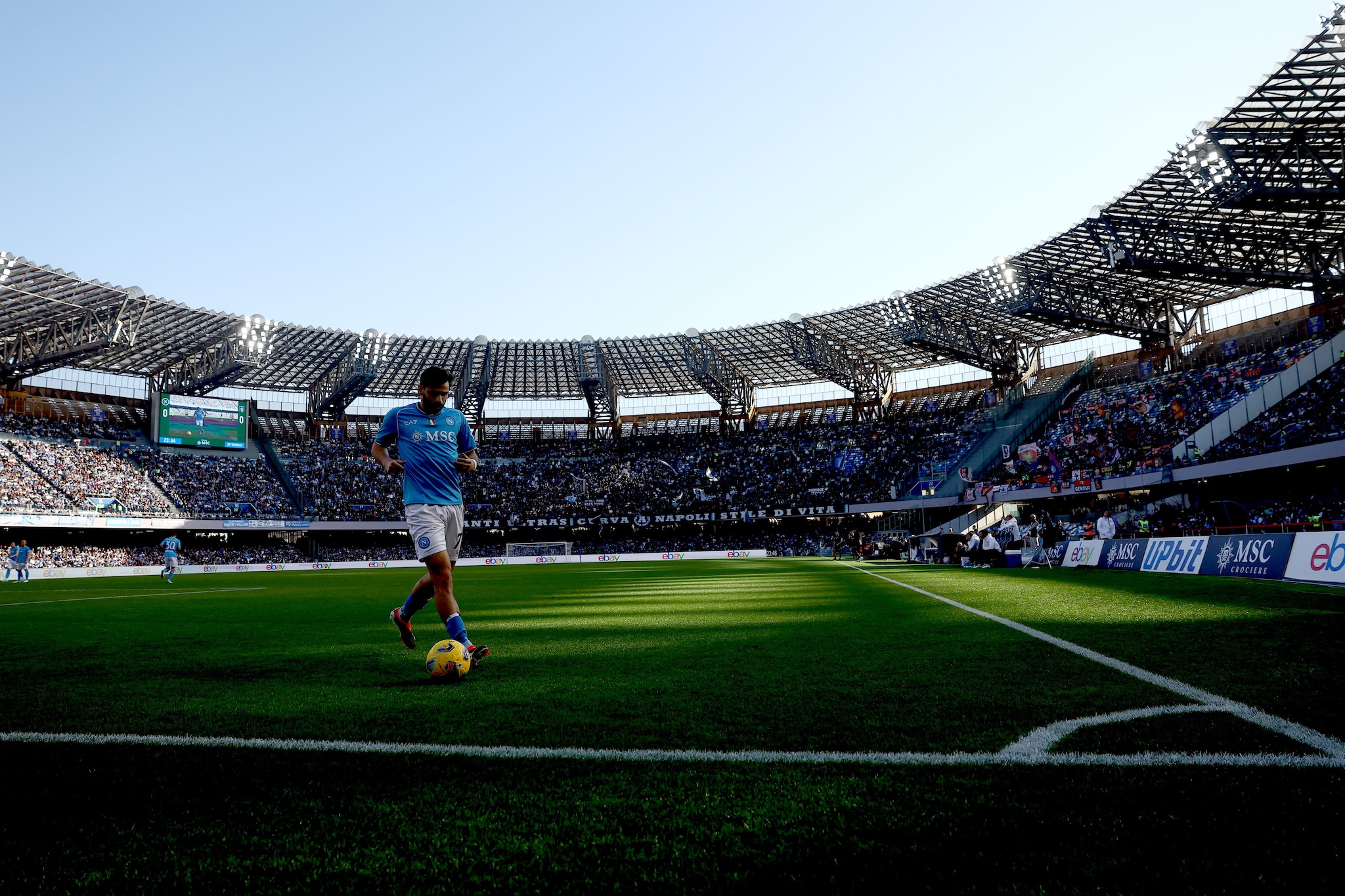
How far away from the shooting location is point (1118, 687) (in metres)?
4.22

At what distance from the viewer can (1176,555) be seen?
58.3ft

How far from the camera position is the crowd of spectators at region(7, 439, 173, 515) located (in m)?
45.9

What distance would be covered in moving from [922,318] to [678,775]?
50.3m

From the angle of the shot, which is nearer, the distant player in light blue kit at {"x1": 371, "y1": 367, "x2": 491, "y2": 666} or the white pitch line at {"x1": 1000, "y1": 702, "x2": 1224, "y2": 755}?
the white pitch line at {"x1": 1000, "y1": 702, "x2": 1224, "y2": 755}

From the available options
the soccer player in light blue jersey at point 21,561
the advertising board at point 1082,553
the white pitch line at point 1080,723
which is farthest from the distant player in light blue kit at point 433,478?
the soccer player in light blue jersey at point 21,561

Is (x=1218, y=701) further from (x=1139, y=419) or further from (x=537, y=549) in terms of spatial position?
(x=537, y=549)

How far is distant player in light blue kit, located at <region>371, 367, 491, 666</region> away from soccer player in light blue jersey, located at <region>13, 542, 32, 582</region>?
3259cm

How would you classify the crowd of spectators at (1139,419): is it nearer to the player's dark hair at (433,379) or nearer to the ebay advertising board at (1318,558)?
the ebay advertising board at (1318,558)

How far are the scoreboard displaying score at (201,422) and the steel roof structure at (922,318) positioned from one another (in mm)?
2312

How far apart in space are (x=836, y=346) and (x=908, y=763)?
2215 inches

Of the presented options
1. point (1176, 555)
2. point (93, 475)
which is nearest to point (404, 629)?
point (1176, 555)

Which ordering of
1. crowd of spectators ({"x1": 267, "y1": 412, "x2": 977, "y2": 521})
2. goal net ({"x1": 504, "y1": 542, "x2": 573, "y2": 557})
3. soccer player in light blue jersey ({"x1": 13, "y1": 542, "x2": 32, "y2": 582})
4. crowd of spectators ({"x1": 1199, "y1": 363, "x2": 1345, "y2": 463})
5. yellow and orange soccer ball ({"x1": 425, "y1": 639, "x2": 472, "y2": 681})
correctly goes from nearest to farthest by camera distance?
yellow and orange soccer ball ({"x1": 425, "y1": 639, "x2": 472, "y2": 681})
crowd of spectators ({"x1": 1199, "y1": 363, "x2": 1345, "y2": 463})
soccer player in light blue jersey ({"x1": 13, "y1": 542, "x2": 32, "y2": 582})
crowd of spectators ({"x1": 267, "y1": 412, "x2": 977, "y2": 521})
goal net ({"x1": 504, "y1": 542, "x2": 573, "y2": 557})

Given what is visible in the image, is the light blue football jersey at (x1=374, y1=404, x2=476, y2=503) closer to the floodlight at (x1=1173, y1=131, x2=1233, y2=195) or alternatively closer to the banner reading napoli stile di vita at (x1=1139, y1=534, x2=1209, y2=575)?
the banner reading napoli stile di vita at (x1=1139, y1=534, x2=1209, y2=575)

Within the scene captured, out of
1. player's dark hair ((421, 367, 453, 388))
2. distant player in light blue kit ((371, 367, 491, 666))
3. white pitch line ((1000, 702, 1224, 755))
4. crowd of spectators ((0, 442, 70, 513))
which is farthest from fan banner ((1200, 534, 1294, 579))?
crowd of spectators ((0, 442, 70, 513))
